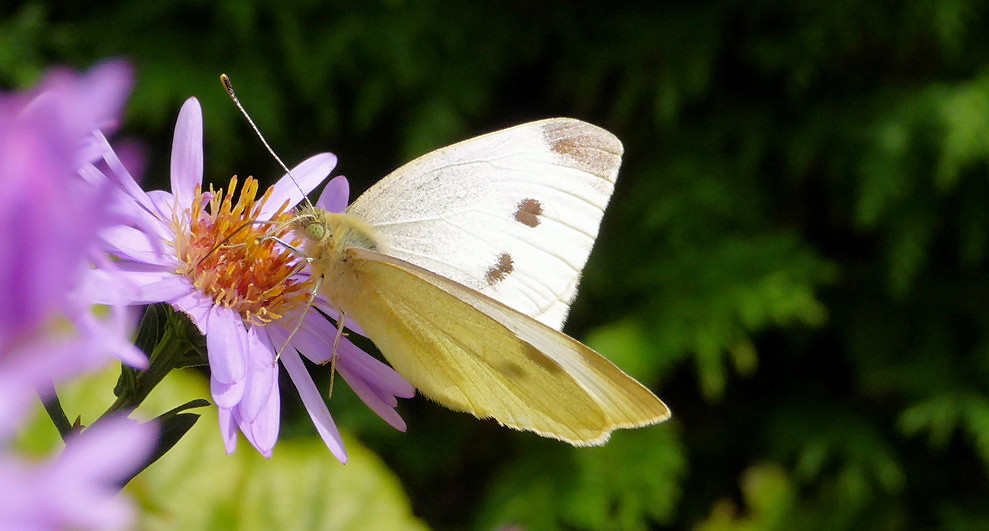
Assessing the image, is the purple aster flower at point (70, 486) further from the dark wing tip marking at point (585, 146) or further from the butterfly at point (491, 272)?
the dark wing tip marking at point (585, 146)

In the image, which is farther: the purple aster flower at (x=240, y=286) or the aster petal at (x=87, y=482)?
the purple aster flower at (x=240, y=286)

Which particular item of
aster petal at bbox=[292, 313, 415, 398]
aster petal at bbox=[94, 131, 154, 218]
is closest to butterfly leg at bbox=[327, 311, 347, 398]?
aster petal at bbox=[292, 313, 415, 398]

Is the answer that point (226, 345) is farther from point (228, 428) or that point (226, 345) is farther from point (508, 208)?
point (508, 208)

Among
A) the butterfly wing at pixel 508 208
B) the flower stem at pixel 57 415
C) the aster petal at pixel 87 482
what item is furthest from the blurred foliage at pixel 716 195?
the aster petal at pixel 87 482

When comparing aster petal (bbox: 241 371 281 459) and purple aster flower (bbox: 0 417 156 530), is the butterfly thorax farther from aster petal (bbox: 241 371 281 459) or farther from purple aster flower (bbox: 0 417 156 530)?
purple aster flower (bbox: 0 417 156 530)

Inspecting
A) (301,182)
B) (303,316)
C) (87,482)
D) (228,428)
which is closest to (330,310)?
(303,316)

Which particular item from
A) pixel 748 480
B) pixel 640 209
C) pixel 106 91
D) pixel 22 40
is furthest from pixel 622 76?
pixel 106 91
